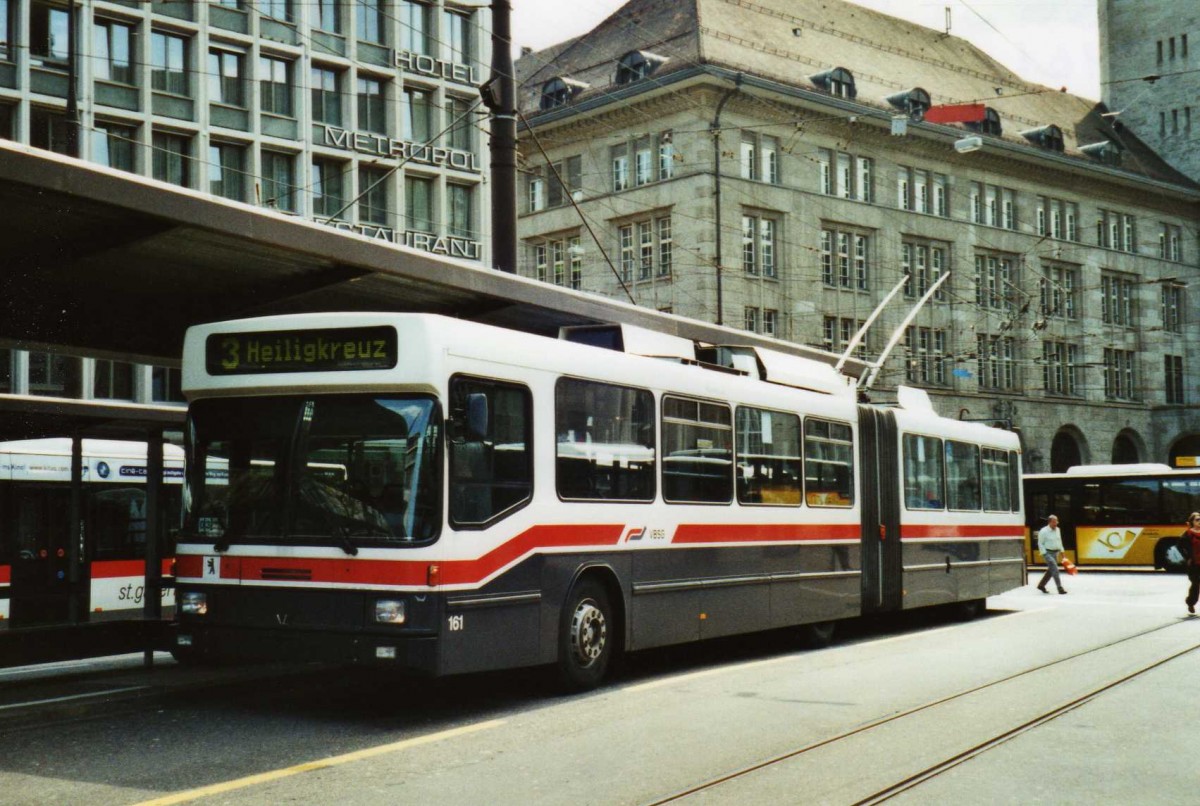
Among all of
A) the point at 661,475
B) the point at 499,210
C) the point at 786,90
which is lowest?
the point at 661,475

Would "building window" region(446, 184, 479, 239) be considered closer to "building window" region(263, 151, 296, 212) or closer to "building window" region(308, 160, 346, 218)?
"building window" region(308, 160, 346, 218)

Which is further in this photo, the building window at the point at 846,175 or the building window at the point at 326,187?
the building window at the point at 846,175

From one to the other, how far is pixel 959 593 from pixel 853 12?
49131 millimetres

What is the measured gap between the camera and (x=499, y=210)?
15523 mm

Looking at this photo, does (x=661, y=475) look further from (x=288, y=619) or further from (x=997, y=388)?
(x=997, y=388)

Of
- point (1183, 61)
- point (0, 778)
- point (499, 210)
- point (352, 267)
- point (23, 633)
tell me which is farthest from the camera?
point (1183, 61)

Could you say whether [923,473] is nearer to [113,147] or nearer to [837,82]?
[113,147]

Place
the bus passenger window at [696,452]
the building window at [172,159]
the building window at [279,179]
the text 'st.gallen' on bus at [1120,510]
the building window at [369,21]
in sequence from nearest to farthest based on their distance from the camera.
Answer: the bus passenger window at [696,452] → the text 'st.gallen' on bus at [1120,510] → the building window at [172,159] → the building window at [279,179] → the building window at [369,21]

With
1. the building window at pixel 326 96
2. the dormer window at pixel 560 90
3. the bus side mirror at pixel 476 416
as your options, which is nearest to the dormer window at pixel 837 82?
the dormer window at pixel 560 90

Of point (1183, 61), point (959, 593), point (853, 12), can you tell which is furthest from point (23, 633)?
point (1183, 61)

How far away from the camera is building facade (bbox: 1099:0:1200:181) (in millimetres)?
73625

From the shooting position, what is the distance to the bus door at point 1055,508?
3853 centimetres

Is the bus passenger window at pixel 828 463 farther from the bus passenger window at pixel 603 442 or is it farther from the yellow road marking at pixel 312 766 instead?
the yellow road marking at pixel 312 766

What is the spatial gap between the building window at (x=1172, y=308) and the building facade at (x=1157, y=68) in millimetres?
6642
